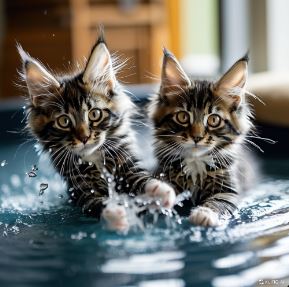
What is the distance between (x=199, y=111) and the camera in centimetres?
169

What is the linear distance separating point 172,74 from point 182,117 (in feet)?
0.43

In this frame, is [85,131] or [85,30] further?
[85,30]

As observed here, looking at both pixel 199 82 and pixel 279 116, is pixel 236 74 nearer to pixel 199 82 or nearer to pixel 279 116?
pixel 199 82

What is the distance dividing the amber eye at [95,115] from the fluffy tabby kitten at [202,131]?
176 millimetres

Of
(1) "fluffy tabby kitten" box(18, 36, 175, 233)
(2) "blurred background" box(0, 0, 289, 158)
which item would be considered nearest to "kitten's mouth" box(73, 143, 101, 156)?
(1) "fluffy tabby kitten" box(18, 36, 175, 233)

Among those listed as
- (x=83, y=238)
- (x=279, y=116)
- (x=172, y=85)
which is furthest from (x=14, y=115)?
(x=83, y=238)

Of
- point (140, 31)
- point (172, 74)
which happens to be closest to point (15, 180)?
point (172, 74)

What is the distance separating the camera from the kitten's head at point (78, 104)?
167 cm

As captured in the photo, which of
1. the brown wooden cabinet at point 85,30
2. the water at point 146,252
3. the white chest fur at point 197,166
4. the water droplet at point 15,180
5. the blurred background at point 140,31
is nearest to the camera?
the water at point 146,252

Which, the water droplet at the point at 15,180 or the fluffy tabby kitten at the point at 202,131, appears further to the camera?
the water droplet at the point at 15,180

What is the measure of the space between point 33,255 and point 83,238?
0.14 meters

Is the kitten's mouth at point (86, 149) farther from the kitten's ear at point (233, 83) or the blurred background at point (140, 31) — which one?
the blurred background at point (140, 31)

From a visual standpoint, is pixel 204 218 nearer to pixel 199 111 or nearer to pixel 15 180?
pixel 199 111

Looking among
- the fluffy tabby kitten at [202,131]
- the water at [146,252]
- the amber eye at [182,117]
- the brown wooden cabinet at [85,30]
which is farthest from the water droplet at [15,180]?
the brown wooden cabinet at [85,30]
